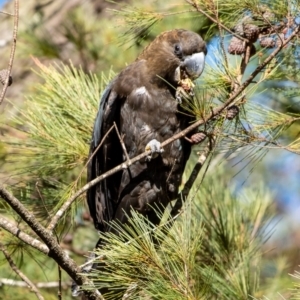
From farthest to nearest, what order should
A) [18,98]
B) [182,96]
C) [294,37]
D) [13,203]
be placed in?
[18,98]
[182,96]
[294,37]
[13,203]

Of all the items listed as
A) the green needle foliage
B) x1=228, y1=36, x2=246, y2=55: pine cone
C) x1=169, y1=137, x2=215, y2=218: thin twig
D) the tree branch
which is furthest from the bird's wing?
the tree branch

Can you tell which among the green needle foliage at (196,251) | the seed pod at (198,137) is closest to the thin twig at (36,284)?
the green needle foliage at (196,251)

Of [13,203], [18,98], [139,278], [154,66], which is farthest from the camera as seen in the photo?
[18,98]

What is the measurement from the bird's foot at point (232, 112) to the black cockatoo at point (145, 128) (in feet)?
1.54

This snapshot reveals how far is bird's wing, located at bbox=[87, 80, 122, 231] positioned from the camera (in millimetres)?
2834

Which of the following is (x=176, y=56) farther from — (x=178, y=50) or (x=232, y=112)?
(x=232, y=112)

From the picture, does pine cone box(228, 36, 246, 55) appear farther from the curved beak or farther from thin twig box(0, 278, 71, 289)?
thin twig box(0, 278, 71, 289)

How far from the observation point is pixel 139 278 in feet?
6.77

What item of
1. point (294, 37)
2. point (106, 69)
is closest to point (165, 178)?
point (294, 37)

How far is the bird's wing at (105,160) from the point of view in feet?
9.30

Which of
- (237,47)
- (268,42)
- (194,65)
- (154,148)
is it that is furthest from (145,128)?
(268,42)

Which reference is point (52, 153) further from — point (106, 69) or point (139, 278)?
point (106, 69)

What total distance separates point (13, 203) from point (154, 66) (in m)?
1.18

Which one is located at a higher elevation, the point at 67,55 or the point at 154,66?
the point at 154,66
